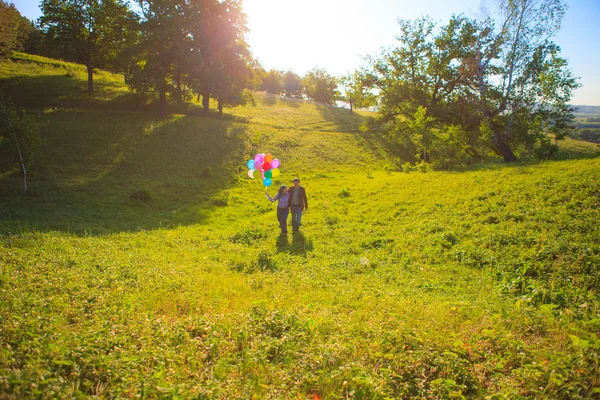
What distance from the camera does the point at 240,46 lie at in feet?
136

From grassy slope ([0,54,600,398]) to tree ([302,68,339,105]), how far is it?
7596cm

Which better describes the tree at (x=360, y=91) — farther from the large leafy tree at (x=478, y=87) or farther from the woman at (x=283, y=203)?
the woman at (x=283, y=203)

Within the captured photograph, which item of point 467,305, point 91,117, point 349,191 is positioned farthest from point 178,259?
point 91,117

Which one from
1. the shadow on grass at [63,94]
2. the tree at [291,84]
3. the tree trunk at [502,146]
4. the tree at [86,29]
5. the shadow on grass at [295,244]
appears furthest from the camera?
the tree at [291,84]

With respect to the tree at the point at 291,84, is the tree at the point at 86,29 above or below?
below

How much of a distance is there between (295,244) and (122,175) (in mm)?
18990

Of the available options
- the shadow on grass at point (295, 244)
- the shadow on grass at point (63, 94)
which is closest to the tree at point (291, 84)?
the shadow on grass at point (63, 94)

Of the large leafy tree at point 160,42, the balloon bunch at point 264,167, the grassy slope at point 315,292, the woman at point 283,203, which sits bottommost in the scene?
the grassy slope at point 315,292

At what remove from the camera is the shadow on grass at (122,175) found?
16.6 m

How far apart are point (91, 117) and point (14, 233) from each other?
2708 cm

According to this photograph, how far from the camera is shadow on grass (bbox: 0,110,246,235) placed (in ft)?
54.6

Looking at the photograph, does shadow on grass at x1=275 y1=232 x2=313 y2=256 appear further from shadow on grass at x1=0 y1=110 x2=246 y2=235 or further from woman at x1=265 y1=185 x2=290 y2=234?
shadow on grass at x1=0 y1=110 x2=246 y2=235

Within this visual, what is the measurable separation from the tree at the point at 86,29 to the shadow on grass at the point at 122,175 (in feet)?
38.4

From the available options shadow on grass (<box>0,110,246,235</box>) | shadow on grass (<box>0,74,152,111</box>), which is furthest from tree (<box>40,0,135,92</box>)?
shadow on grass (<box>0,110,246,235</box>)
